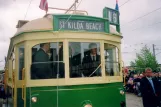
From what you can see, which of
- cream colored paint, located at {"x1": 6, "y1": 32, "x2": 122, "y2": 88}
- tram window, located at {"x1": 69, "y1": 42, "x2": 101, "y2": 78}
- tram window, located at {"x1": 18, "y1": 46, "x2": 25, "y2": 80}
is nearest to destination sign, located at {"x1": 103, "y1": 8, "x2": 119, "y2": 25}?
cream colored paint, located at {"x1": 6, "y1": 32, "x2": 122, "y2": 88}

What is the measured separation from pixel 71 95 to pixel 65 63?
2.42 ft

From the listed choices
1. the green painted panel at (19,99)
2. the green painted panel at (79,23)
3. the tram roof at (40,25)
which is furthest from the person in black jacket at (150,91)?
the green painted panel at (19,99)

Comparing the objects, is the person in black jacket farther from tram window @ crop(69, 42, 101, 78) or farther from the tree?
the tree

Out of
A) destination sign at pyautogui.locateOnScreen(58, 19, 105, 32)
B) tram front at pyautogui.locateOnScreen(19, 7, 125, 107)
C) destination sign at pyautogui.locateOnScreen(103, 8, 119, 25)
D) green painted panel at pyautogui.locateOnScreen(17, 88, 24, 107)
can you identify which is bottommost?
green painted panel at pyautogui.locateOnScreen(17, 88, 24, 107)

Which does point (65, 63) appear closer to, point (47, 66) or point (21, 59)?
point (47, 66)

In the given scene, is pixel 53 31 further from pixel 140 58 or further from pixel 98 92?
pixel 140 58

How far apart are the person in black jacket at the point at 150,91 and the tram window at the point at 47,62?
2.88 m

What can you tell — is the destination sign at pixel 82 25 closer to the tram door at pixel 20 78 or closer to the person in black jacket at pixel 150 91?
the tram door at pixel 20 78

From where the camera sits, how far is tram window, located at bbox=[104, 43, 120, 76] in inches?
257

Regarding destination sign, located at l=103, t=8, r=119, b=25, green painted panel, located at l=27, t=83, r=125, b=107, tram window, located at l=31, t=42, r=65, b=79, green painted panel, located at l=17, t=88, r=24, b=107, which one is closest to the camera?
green painted panel, located at l=27, t=83, r=125, b=107

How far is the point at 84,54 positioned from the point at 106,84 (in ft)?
2.99

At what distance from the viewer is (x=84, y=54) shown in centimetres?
615

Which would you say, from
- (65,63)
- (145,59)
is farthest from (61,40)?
(145,59)

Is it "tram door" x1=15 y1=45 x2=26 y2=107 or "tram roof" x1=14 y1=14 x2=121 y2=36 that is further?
"tram door" x1=15 y1=45 x2=26 y2=107
